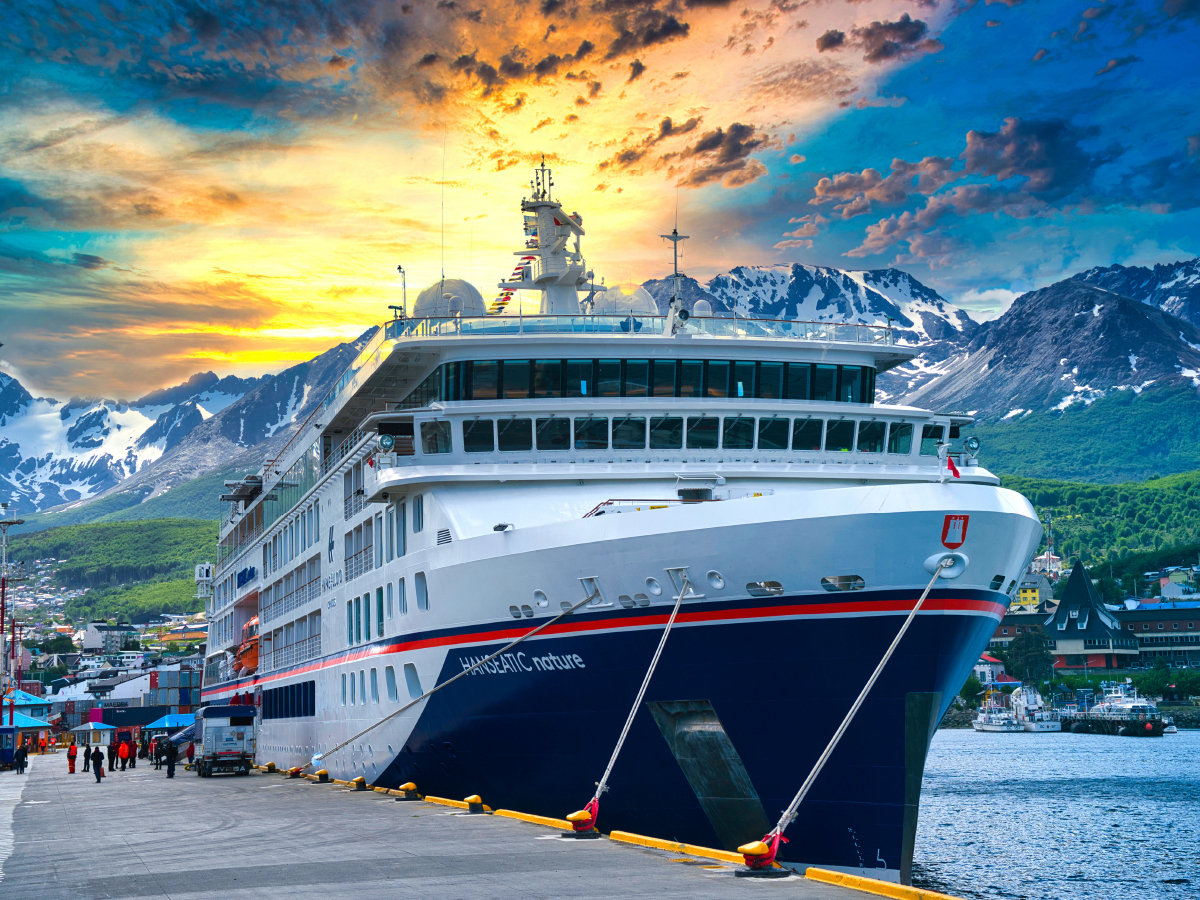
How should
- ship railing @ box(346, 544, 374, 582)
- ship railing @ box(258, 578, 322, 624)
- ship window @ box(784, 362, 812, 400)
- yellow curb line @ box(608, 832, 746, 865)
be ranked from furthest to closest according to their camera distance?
ship railing @ box(258, 578, 322, 624) < ship railing @ box(346, 544, 374, 582) < ship window @ box(784, 362, 812, 400) < yellow curb line @ box(608, 832, 746, 865)

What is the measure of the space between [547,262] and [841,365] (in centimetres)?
941

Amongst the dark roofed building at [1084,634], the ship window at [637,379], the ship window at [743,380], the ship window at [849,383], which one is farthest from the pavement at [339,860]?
the dark roofed building at [1084,634]

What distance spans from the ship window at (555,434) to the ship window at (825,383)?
5.22 meters

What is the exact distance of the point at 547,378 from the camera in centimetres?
2416

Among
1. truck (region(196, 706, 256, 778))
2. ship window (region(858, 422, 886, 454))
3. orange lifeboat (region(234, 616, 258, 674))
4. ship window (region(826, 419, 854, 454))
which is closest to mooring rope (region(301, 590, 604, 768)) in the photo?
ship window (region(826, 419, 854, 454))

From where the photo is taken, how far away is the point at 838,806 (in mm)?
16578

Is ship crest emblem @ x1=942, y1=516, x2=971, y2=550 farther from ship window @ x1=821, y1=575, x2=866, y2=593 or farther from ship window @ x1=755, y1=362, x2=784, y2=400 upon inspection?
ship window @ x1=755, y1=362, x2=784, y2=400

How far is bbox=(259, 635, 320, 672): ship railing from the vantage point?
34000 mm

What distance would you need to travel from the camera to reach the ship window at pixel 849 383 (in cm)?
2502

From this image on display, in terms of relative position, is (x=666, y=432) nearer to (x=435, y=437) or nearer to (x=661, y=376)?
(x=661, y=376)

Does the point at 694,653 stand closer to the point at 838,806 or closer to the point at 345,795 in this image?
the point at 838,806

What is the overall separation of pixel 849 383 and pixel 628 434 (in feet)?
16.4

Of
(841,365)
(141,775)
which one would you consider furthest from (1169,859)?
(141,775)

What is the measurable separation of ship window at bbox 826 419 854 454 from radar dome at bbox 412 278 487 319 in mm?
9564
